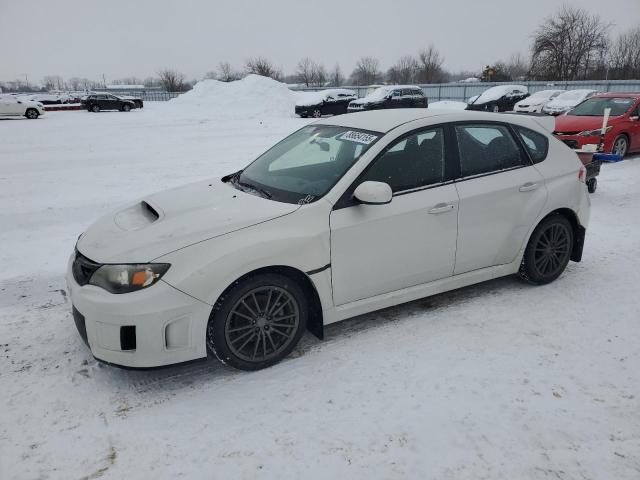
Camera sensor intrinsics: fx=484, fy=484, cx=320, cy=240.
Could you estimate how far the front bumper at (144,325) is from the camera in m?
2.87

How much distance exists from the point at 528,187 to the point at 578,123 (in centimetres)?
799

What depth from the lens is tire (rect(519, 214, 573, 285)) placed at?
14.4ft

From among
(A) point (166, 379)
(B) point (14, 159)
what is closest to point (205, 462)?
(A) point (166, 379)

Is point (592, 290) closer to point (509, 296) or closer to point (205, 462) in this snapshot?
point (509, 296)

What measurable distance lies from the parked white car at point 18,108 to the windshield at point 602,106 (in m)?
28.0

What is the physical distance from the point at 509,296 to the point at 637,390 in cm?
145

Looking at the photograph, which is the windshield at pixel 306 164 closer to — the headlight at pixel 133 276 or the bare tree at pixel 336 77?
the headlight at pixel 133 276

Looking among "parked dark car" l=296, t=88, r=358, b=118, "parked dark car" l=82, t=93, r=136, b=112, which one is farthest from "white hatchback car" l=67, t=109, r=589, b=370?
"parked dark car" l=82, t=93, r=136, b=112

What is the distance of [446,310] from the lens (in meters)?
4.14

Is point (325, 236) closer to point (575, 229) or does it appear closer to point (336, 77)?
point (575, 229)

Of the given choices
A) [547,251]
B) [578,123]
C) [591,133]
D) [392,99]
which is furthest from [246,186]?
[392,99]

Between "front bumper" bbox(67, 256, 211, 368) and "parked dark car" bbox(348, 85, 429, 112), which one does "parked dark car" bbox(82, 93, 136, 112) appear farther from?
"front bumper" bbox(67, 256, 211, 368)

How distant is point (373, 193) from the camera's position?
3.29 m

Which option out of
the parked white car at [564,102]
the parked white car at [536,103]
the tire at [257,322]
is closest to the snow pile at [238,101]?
the parked white car at [536,103]
